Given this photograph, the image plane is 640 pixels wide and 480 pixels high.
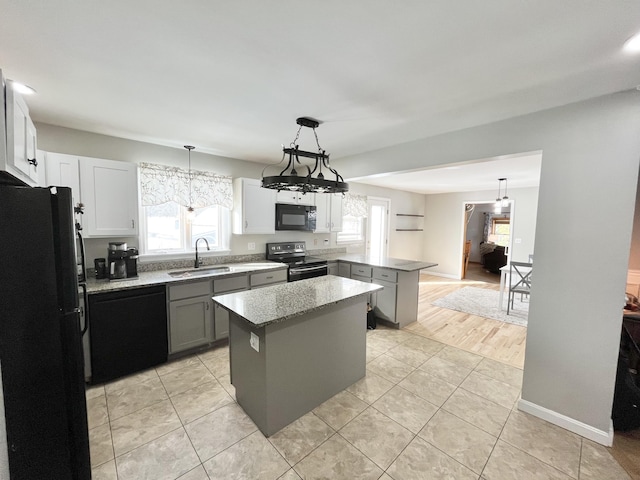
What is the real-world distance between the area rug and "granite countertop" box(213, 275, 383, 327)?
2.99 metres

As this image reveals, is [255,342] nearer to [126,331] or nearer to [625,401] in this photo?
[126,331]

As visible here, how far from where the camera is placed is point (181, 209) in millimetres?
3459

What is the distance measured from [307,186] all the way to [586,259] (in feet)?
6.81

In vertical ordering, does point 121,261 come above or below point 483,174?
below

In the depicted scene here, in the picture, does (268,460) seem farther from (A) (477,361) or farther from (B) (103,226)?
(B) (103,226)

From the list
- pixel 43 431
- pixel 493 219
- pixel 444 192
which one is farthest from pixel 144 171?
pixel 493 219

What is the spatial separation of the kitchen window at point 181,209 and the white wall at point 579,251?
3333 mm

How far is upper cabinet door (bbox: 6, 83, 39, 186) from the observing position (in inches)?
51.2

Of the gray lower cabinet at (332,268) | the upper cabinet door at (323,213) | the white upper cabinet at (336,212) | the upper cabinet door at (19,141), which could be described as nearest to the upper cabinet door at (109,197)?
the upper cabinet door at (19,141)

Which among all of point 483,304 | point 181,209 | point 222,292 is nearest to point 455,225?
point 483,304

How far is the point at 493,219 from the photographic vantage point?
956cm

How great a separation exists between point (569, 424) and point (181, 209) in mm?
4396

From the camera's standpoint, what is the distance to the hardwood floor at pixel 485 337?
180 cm

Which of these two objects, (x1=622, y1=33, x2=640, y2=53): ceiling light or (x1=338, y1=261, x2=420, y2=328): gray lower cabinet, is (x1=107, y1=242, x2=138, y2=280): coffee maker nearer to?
(x1=338, y1=261, x2=420, y2=328): gray lower cabinet
